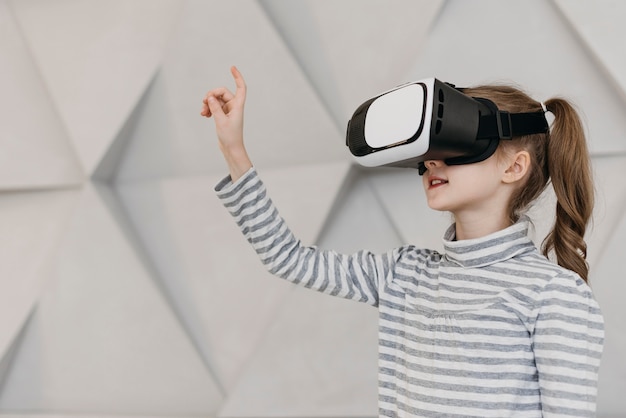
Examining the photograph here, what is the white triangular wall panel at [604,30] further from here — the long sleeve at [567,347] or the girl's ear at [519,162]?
the long sleeve at [567,347]

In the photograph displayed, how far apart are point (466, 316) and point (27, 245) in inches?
55.7

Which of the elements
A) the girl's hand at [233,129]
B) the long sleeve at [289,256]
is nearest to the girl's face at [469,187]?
the long sleeve at [289,256]

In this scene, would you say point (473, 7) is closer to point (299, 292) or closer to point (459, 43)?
point (459, 43)

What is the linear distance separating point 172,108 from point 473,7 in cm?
77

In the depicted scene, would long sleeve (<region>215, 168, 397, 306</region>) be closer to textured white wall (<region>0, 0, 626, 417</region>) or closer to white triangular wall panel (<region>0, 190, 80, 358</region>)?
textured white wall (<region>0, 0, 626, 417</region>)

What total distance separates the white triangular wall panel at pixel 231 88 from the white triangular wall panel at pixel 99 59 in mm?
62

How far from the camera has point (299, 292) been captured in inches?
72.9

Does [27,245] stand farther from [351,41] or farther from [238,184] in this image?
[238,184]

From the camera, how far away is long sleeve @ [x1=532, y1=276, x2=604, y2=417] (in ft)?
2.89

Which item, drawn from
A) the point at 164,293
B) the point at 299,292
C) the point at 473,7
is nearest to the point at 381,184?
the point at 299,292

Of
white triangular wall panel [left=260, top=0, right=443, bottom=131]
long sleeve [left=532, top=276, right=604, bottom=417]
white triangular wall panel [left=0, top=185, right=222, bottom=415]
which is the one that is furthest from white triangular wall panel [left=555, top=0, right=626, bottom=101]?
white triangular wall panel [left=0, top=185, right=222, bottom=415]

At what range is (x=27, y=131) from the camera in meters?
2.01

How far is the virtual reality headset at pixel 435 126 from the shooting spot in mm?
965

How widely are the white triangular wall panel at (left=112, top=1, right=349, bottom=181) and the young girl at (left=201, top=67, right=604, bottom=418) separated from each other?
0.76 meters
